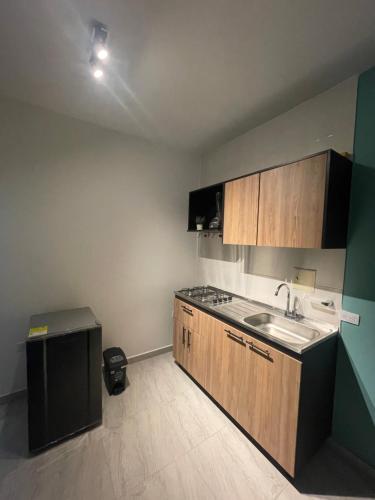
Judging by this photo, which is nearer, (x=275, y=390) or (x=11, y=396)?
(x=275, y=390)

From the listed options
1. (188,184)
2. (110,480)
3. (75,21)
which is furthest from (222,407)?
(75,21)

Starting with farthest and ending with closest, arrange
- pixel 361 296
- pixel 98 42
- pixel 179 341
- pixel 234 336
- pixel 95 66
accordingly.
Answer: pixel 179 341 → pixel 234 336 → pixel 361 296 → pixel 95 66 → pixel 98 42

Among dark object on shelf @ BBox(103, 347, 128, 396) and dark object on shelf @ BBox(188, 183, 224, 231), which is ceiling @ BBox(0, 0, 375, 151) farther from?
dark object on shelf @ BBox(103, 347, 128, 396)

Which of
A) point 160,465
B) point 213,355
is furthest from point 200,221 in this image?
point 160,465

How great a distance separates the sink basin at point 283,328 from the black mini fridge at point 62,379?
52.6 inches

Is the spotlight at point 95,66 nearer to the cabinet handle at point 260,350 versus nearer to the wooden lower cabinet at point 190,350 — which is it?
the cabinet handle at point 260,350

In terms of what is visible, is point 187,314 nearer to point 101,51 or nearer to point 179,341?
point 179,341

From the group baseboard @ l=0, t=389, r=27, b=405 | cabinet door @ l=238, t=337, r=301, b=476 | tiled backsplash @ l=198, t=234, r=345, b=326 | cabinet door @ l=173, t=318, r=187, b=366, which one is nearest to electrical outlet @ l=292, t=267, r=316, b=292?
tiled backsplash @ l=198, t=234, r=345, b=326

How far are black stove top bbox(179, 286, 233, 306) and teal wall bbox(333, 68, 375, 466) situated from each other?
1.05m

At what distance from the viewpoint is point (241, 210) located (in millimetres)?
1953

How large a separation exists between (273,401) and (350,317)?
81 cm

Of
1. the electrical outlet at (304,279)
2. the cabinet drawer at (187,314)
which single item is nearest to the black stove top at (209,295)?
the cabinet drawer at (187,314)

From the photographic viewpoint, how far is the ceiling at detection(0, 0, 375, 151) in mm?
1090

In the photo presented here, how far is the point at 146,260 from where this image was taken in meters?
2.63
